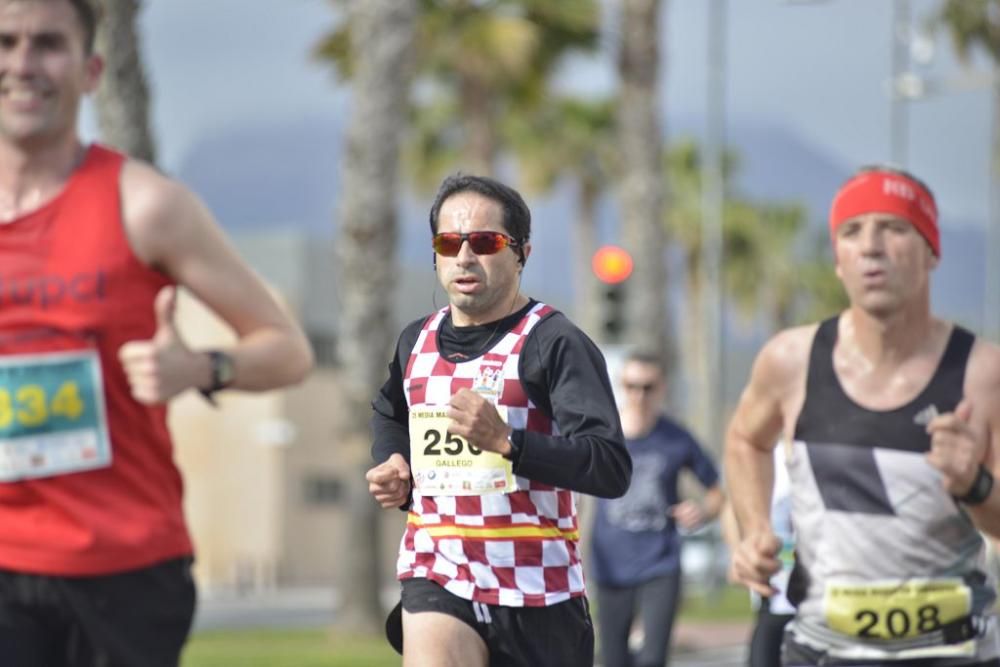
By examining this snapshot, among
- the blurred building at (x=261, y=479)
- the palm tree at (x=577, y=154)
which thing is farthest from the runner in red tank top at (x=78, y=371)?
the blurred building at (x=261, y=479)

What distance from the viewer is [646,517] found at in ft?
35.5

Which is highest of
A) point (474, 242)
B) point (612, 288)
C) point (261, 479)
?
point (474, 242)

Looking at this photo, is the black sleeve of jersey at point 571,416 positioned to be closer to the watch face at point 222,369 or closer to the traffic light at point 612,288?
the watch face at point 222,369

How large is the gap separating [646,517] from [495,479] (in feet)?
18.7

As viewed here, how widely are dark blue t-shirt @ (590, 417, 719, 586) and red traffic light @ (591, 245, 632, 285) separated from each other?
334 inches

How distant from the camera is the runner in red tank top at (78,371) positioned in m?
3.91

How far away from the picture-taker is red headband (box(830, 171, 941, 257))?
556 cm

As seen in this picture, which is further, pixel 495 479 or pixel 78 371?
pixel 495 479

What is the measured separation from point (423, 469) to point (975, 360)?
1.55 metres

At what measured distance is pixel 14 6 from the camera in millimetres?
3996

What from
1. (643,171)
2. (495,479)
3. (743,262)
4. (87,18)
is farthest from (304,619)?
(743,262)

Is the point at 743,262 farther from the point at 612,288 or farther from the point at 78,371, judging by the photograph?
the point at 78,371

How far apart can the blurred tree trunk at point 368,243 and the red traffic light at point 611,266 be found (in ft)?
7.83

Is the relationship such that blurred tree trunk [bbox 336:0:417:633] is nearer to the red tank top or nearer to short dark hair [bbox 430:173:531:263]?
short dark hair [bbox 430:173:531:263]
